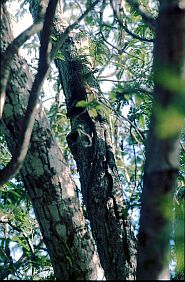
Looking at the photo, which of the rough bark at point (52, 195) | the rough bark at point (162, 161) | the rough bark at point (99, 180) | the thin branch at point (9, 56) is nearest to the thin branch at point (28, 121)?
the thin branch at point (9, 56)

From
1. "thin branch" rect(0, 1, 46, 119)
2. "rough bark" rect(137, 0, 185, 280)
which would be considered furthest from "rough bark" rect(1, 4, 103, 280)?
"rough bark" rect(137, 0, 185, 280)

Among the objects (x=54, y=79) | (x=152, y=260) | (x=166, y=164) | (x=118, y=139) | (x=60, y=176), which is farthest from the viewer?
(x=118, y=139)

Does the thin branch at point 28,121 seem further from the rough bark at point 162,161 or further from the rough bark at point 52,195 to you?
the rough bark at point 162,161

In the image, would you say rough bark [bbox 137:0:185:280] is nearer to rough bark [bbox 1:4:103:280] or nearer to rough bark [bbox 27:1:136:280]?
rough bark [bbox 1:4:103:280]

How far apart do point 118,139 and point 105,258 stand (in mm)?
4314

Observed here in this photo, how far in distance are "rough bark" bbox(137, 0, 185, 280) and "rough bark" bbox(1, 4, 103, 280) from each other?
994 millimetres

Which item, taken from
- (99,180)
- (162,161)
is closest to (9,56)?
(162,161)

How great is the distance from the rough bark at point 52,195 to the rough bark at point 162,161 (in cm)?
99

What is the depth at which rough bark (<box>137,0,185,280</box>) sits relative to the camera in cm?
149

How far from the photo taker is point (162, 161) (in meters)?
1.54

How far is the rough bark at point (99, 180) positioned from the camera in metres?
3.31

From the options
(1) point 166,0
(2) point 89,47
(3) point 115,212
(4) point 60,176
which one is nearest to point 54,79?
(2) point 89,47

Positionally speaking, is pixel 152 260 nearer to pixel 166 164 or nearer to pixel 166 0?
pixel 166 164

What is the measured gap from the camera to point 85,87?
4.07 metres
